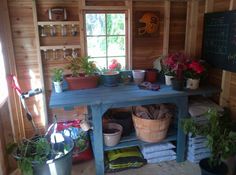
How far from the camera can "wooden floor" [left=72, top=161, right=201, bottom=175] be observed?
237cm

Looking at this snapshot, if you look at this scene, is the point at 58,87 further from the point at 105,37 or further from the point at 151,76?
the point at 151,76

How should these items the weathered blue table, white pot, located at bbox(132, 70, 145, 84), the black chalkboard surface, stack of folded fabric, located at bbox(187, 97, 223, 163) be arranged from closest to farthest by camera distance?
the weathered blue table
the black chalkboard surface
stack of folded fabric, located at bbox(187, 97, 223, 163)
white pot, located at bbox(132, 70, 145, 84)

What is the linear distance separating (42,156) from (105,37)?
157 cm

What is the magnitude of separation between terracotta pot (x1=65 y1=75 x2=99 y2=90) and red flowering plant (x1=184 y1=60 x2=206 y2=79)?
104 centimetres

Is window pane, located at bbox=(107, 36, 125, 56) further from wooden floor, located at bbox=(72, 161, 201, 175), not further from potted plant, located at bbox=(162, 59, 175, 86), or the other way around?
wooden floor, located at bbox=(72, 161, 201, 175)

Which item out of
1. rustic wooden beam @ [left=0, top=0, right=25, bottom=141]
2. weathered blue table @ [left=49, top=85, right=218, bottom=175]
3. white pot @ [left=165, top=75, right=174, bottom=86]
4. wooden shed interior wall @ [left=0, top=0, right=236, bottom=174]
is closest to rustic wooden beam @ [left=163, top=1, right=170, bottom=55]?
wooden shed interior wall @ [left=0, top=0, right=236, bottom=174]

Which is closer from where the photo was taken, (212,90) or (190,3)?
(212,90)

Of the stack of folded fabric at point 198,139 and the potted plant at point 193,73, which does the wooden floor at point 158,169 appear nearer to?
the stack of folded fabric at point 198,139

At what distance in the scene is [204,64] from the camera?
104 inches

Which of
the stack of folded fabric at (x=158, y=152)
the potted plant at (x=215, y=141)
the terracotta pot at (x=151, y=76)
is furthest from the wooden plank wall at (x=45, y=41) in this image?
the potted plant at (x=215, y=141)

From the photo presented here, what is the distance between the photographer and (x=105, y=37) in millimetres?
2820

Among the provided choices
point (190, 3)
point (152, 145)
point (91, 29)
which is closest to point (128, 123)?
point (152, 145)

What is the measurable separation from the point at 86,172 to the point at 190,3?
2400 millimetres

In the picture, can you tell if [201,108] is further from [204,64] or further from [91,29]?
[91,29]
